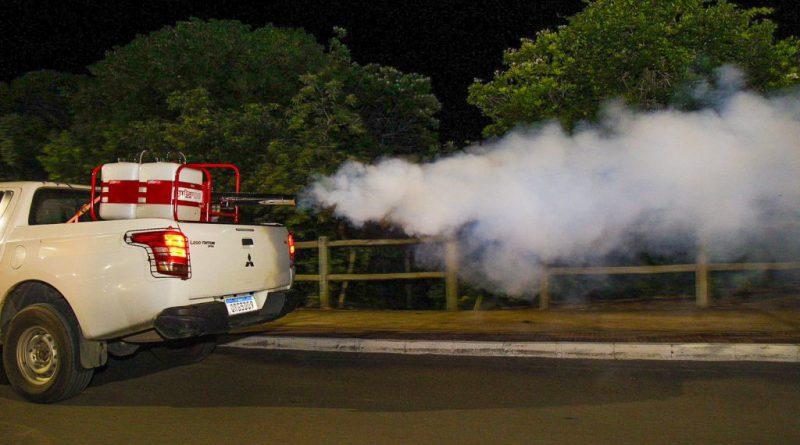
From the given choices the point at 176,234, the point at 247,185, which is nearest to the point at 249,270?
the point at 176,234

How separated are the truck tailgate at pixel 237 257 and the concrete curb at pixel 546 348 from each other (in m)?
1.93

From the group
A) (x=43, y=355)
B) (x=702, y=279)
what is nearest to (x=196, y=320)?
(x=43, y=355)

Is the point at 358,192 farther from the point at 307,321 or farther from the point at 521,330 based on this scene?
the point at 521,330

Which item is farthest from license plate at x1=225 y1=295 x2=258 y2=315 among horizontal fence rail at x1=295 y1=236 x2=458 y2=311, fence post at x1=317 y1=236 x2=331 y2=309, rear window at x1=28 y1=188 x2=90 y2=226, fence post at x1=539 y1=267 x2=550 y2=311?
fence post at x1=317 y1=236 x2=331 y2=309

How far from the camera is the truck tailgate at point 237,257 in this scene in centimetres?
672

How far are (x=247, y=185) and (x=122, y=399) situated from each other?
8.37m

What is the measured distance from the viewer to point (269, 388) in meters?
7.36

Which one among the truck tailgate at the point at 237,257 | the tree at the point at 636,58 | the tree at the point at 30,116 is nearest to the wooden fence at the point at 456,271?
the tree at the point at 636,58

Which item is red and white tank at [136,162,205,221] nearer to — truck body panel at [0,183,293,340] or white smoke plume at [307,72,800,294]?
truck body panel at [0,183,293,340]

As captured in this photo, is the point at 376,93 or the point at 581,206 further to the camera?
the point at 376,93

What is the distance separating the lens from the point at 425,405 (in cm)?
655

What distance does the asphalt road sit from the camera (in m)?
5.65

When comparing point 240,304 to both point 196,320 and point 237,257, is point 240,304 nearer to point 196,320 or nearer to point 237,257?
point 237,257

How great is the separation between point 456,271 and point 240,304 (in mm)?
6109
